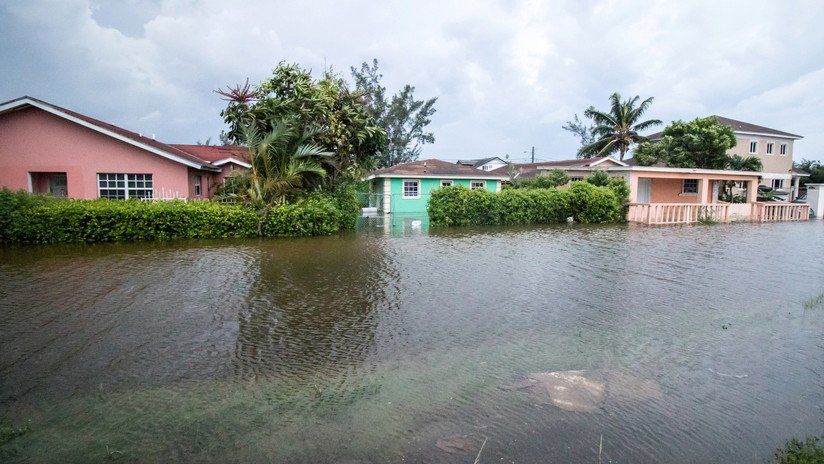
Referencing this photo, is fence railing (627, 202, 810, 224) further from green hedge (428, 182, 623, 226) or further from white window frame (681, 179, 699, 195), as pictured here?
white window frame (681, 179, 699, 195)

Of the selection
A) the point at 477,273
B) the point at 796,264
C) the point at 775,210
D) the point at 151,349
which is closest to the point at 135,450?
the point at 151,349

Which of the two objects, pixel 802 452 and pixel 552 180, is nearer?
pixel 802 452

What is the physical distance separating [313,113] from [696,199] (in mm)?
24940

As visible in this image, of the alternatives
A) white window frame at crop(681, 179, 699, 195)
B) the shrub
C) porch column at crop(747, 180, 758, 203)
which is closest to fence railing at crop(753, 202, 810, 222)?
porch column at crop(747, 180, 758, 203)

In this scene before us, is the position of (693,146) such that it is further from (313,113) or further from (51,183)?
(51,183)

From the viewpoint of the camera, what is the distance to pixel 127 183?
760 inches

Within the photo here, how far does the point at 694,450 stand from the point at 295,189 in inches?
648

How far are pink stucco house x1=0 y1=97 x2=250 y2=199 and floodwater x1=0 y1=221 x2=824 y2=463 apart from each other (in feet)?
28.8

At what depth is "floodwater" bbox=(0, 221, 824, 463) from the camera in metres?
3.91

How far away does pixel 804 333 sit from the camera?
678cm

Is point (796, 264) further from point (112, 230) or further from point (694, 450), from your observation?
point (112, 230)

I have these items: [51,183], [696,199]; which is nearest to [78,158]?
[51,183]

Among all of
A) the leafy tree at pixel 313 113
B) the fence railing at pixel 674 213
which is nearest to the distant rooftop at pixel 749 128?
the fence railing at pixel 674 213

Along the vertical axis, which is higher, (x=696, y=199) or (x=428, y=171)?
(x=428, y=171)
